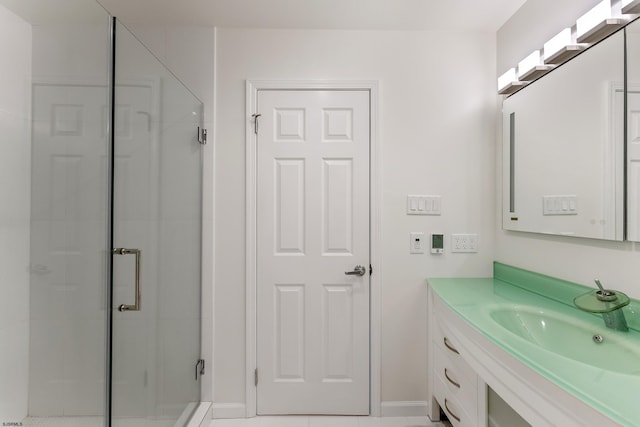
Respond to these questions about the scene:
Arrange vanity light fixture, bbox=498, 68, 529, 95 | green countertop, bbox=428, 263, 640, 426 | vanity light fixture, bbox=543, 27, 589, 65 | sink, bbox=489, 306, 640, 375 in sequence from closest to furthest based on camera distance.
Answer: green countertop, bbox=428, 263, 640, 426, sink, bbox=489, 306, 640, 375, vanity light fixture, bbox=543, 27, 589, 65, vanity light fixture, bbox=498, 68, 529, 95

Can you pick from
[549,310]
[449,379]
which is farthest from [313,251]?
[549,310]

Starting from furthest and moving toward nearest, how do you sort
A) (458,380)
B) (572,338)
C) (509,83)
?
1. (509,83)
2. (458,380)
3. (572,338)

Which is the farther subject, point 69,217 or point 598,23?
point 598,23

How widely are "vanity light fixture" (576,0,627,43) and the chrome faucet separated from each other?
0.97 meters

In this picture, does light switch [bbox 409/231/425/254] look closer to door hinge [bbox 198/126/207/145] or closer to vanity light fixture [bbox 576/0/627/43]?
vanity light fixture [bbox 576/0/627/43]

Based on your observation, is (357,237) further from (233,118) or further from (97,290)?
(97,290)

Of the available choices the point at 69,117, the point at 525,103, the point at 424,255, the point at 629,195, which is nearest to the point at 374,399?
the point at 424,255

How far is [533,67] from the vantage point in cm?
167

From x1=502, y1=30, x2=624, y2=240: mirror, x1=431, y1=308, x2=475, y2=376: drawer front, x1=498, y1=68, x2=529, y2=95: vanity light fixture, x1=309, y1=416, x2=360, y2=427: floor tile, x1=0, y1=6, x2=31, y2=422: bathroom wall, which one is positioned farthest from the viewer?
x1=309, y1=416, x2=360, y2=427: floor tile

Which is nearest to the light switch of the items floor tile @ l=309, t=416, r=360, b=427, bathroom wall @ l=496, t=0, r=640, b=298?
bathroom wall @ l=496, t=0, r=640, b=298

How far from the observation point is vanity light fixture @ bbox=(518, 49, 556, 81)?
1644 mm

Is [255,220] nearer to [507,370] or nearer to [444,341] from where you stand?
[444,341]

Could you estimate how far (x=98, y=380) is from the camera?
3.78 feet

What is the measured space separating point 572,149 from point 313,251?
1.41 metres
